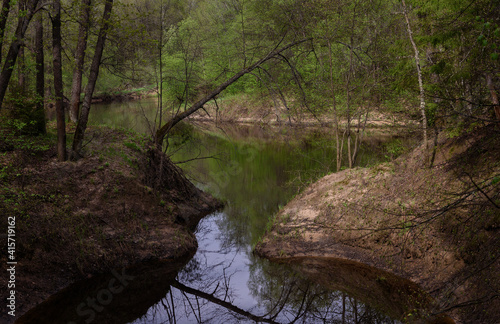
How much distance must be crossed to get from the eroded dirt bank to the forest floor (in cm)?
273

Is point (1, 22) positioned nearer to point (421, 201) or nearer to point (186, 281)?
point (186, 281)

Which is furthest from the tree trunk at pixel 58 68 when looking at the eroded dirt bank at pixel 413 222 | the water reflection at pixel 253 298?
the eroded dirt bank at pixel 413 222

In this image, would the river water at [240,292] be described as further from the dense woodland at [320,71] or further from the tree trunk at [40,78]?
the tree trunk at [40,78]

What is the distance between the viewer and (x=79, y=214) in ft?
25.7

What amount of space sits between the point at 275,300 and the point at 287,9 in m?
8.63

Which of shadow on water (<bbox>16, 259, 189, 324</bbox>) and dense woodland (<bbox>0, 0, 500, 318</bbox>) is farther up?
dense woodland (<bbox>0, 0, 500, 318</bbox>)

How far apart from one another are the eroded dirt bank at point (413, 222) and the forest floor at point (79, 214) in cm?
273

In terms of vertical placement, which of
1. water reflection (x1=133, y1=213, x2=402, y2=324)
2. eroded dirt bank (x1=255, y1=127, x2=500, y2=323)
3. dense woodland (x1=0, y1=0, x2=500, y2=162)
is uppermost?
dense woodland (x1=0, y1=0, x2=500, y2=162)

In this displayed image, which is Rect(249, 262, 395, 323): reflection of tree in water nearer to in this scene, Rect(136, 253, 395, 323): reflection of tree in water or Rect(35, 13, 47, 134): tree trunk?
Rect(136, 253, 395, 323): reflection of tree in water

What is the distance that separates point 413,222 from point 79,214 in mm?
6729

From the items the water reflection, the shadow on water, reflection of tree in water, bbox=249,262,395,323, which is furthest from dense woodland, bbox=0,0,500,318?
reflection of tree in water, bbox=249,262,395,323

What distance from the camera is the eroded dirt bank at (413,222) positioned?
19.7 ft

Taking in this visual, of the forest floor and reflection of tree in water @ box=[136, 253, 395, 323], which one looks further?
the forest floor

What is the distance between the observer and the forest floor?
21.6 feet
